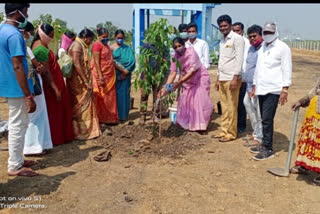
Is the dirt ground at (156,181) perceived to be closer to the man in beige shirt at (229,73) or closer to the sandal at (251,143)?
the sandal at (251,143)

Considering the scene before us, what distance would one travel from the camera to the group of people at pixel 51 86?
128 inches

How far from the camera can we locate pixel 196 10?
41.2 ft

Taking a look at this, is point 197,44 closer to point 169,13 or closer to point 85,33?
point 85,33

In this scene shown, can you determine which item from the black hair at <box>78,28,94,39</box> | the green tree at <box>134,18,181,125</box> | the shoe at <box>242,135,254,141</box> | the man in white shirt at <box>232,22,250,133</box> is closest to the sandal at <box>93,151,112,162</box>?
the green tree at <box>134,18,181,125</box>

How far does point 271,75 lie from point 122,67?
2.73 m

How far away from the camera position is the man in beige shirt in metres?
4.62

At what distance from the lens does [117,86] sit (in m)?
5.84

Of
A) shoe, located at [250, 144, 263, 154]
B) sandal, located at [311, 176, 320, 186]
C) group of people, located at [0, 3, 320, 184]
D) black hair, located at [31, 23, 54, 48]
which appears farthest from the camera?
shoe, located at [250, 144, 263, 154]

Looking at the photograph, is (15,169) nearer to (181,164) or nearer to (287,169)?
(181,164)

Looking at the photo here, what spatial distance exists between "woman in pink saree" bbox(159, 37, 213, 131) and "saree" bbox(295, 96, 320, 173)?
6.14 feet

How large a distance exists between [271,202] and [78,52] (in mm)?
3333

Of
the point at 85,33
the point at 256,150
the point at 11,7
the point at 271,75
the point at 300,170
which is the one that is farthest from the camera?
the point at 85,33

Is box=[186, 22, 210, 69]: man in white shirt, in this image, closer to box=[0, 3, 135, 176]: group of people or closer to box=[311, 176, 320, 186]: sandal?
box=[0, 3, 135, 176]: group of people

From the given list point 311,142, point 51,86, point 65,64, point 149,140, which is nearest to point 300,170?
point 311,142
